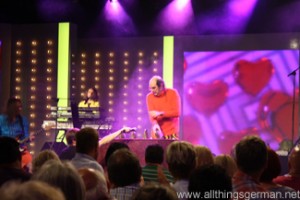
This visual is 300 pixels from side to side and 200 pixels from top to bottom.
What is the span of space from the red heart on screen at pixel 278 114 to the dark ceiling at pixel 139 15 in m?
1.55

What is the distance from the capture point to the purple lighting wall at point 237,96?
12297mm

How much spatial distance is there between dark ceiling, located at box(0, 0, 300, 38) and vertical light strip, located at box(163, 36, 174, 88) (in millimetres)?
220

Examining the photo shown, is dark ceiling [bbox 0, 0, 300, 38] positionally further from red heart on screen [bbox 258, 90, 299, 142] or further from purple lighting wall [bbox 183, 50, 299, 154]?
red heart on screen [bbox 258, 90, 299, 142]

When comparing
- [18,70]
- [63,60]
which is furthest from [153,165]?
[18,70]

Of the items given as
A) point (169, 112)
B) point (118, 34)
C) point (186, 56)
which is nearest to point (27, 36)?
point (118, 34)

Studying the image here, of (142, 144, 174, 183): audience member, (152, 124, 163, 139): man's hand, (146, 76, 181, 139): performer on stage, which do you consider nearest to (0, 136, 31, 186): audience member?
(142, 144, 174, 183): audience member

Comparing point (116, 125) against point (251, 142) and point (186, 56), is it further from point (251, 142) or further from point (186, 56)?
point (251, 142)

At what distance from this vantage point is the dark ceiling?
40.5 ft

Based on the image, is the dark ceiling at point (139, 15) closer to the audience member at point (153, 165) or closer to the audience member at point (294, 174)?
the audience member at point (153, 165)

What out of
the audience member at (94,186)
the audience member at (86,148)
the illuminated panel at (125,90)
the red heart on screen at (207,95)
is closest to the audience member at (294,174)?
the audience member at (94,186)

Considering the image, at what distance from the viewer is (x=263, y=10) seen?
1246 cm

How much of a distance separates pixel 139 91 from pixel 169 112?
115 inches

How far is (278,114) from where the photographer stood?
12.3 metres

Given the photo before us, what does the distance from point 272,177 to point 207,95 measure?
9259 millimetres
